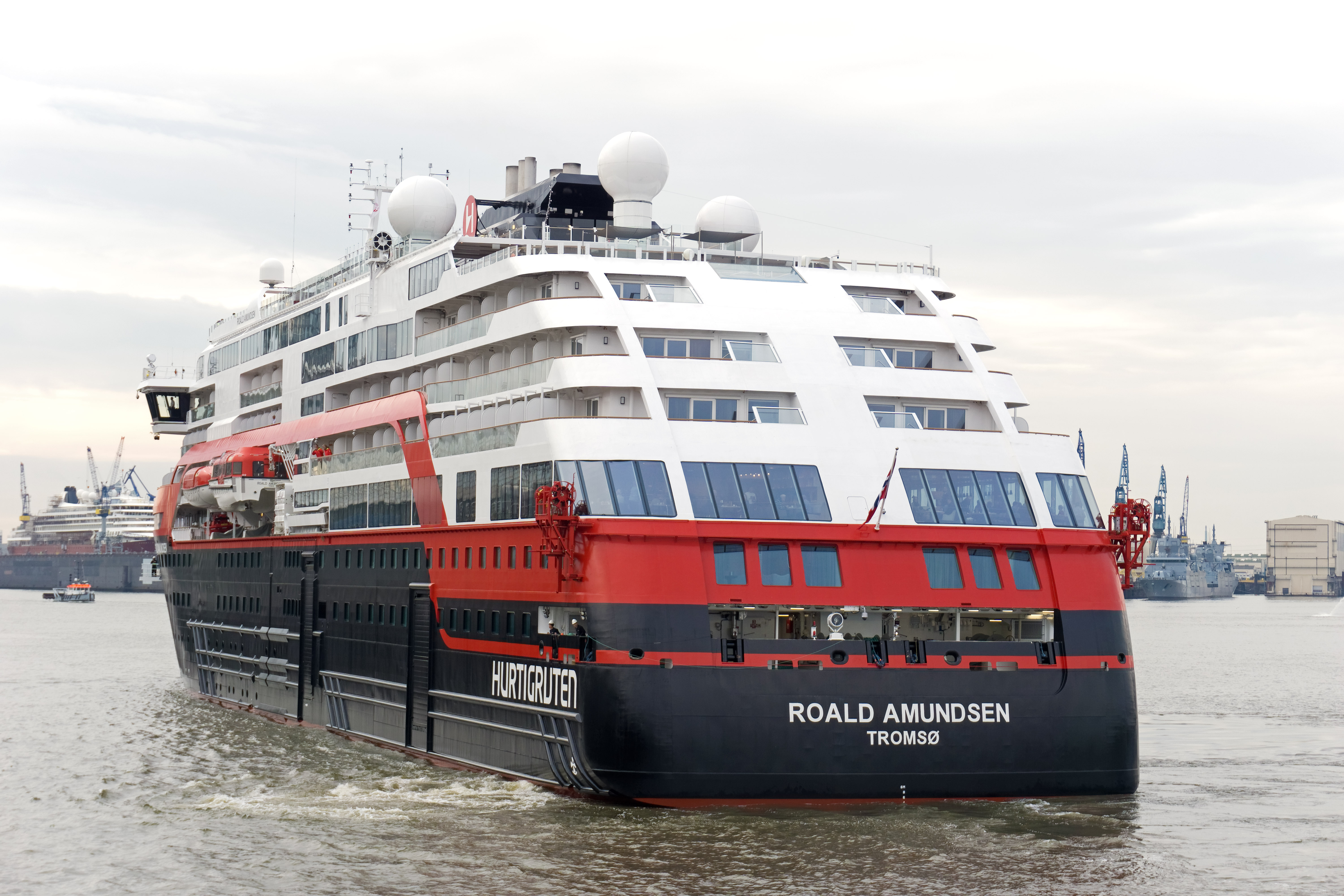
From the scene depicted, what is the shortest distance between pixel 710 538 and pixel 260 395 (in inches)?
1086

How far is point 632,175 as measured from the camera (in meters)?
38.2

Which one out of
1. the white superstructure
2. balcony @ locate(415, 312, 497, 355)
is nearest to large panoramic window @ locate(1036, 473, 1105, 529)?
the white superstructure

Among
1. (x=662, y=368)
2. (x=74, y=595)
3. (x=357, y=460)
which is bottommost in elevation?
(x=74, y=595)

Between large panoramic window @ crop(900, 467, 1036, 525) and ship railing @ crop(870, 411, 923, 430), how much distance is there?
46.1 inches

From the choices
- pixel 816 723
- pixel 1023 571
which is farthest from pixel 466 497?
pixel 1023 571

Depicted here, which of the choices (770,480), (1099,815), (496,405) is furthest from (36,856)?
(1099,815)

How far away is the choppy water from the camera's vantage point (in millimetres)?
24219

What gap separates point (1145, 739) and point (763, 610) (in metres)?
20.2

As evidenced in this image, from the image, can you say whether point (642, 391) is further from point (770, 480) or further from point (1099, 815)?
point (1099, 815)

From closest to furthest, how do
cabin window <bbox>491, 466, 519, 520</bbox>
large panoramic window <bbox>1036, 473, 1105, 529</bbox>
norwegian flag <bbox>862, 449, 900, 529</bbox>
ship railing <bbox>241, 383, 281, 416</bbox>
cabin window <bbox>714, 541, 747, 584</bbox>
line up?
1. cabin window <bbox>714, 541, 747, 584</bbox>
2. norwegian flag <bbox>862, 449, 900, 529</bbox>
3. large panoramic window <bbox>1036, 473, 1105, 529</bbox>
4. cabin window <bbox>491, 466, 519, 520</bbox>
5. ship railing <bbox>241, 383, 281, 416</bbox>

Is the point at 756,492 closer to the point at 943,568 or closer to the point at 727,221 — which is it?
the point at 943,568

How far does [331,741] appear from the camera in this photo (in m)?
40.0

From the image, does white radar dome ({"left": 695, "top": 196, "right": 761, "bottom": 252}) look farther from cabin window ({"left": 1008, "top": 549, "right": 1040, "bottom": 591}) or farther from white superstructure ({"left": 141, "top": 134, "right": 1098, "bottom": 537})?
cabin window ({"left": 1008, "top": 549, "right": 1040, "bottom": 591})

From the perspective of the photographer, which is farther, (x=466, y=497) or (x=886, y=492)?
(x=466, y=497)
